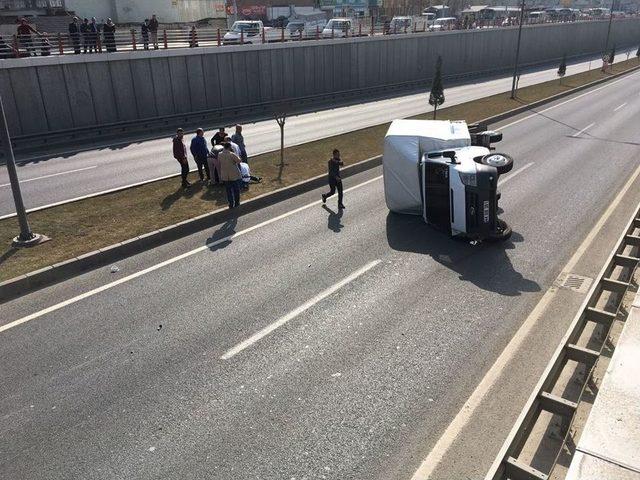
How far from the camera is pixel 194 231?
1188 centimetres

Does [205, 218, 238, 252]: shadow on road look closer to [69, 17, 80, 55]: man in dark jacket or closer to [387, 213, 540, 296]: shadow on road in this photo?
[387, 213, 540, 296]: shadow on road

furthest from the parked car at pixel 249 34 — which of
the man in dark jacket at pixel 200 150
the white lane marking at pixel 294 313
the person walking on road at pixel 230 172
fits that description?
the white lane marking at pixel 294 313

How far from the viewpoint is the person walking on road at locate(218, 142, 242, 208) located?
1228 centimetres

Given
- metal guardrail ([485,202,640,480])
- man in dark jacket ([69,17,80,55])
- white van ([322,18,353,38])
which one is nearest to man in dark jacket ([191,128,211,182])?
metal guardrail ([485,202,640,480])

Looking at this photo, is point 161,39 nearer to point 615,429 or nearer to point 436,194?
point 436,194

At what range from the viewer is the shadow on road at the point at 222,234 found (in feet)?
36.2

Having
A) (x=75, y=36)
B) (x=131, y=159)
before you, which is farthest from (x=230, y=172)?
(x=75, y=36)

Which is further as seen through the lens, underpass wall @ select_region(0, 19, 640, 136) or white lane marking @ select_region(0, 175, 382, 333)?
underpass wall @ select_region(0, 19, 640, 136)

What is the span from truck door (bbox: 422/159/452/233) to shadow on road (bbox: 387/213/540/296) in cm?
42

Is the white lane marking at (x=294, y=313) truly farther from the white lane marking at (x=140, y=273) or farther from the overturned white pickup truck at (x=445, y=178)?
the white lane marking at (x=140, y=273)

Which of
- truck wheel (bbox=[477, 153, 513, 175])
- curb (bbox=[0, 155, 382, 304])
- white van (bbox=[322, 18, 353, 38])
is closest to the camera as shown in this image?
curb (bbox=[0, 155, 382, 304])

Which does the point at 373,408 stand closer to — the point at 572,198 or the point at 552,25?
the point at 572,198

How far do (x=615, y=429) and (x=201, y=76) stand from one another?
26.5 meters

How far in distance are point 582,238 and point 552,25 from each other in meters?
Result: 63.8
